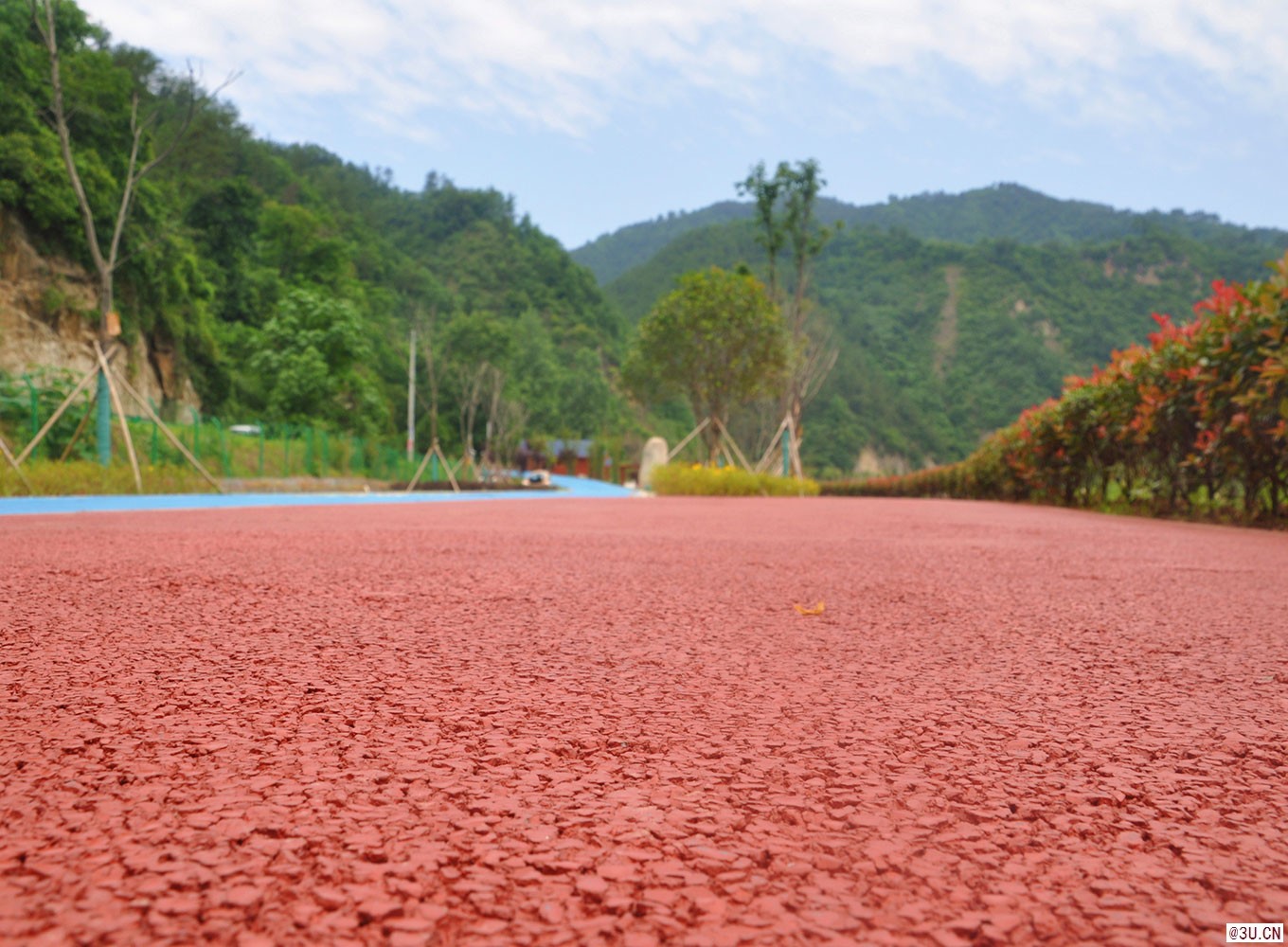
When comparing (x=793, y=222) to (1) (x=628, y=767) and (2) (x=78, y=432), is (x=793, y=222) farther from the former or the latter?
(1) (x=628, y=767)

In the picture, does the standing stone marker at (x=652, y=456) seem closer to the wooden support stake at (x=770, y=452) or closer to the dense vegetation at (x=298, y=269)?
the wooden support stake at (x=770, y=452)

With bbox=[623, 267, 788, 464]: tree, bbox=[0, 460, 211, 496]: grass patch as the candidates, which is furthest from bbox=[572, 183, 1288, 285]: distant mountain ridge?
bbox=[0, 460, 211, 496]: grass patch

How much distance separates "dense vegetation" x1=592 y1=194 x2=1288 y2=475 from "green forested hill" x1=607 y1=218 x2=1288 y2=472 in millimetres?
76

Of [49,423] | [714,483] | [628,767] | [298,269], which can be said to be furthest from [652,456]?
[628,767]

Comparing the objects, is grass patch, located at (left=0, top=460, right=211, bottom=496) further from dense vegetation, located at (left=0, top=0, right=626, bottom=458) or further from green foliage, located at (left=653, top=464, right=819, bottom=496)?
green foliage, located at (left=653, top=464, right=819, bottom=496)

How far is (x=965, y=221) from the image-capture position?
73.9 meters

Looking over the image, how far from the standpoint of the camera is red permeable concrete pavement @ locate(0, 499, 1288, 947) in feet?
3.05

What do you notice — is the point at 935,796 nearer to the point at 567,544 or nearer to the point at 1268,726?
the point at 1268,726

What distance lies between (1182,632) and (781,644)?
1196mm

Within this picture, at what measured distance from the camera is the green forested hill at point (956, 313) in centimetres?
4750

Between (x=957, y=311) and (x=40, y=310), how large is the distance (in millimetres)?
46483

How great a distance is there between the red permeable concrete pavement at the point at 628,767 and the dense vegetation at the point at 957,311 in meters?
41.4

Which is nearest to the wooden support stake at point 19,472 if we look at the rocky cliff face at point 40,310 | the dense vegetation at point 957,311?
the rocky cliff face at point 40,310

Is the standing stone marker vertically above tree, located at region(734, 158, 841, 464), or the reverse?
tree, located at region(734, 158, 841, 464)
